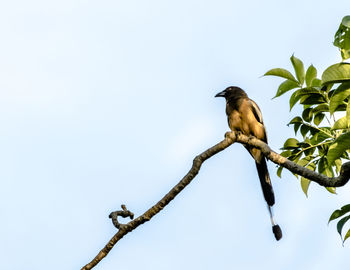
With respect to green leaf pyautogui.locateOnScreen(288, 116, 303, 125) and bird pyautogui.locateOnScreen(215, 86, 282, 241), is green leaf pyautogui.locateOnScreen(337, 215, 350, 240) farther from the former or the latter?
bird pyautogui.locateOnScreen(215, 86, 282, 241)

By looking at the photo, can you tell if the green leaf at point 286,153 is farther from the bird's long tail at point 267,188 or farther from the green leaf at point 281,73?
the bird's long tail at point 267,188

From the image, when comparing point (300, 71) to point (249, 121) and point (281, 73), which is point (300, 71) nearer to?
point (281, 73)

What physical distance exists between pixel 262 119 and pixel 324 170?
3.41 metres

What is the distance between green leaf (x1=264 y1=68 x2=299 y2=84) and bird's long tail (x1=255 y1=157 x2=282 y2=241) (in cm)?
164

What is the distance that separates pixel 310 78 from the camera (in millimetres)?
4340

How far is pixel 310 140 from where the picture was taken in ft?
15.1

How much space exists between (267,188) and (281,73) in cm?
252

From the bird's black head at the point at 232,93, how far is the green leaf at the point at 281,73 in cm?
422

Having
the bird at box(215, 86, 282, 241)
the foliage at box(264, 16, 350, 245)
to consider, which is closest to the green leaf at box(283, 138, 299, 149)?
the foliage at box(264, 16, 350, 245)

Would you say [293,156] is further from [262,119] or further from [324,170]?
[262,119]

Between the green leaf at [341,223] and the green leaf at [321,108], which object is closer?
the green leaf at [341,223]

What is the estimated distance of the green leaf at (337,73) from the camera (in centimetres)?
316

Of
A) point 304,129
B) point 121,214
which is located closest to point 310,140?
point 304,129

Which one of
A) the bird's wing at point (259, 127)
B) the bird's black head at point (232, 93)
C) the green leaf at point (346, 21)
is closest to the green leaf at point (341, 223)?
the green leaf at point (346, 21)
